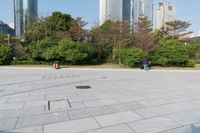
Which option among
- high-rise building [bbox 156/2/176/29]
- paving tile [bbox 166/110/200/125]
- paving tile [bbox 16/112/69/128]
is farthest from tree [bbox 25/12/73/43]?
high-rise building [bbox 156/2/176/29]

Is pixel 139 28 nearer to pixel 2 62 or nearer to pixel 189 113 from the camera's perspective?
pixel 2 62

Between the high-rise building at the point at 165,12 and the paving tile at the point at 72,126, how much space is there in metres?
67.4

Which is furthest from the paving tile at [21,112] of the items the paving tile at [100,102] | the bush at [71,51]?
the bush at [71,51]

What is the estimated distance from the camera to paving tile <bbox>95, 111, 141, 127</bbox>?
219 inches

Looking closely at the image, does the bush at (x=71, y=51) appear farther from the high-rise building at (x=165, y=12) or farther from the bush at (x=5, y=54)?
the high-rise building at (x=165, y=12)

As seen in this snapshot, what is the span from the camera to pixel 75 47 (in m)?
30.2

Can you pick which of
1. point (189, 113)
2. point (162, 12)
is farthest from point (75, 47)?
point (162, 12)

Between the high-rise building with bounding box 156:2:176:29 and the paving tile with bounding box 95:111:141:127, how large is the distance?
6651 cm

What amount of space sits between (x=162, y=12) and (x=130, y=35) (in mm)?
41946

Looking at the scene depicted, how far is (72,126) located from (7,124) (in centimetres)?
148

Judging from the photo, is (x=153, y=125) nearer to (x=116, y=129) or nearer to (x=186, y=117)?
(x=116, y=129)

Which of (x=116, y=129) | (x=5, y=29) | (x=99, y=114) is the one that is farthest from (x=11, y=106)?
(x=5, y=29)

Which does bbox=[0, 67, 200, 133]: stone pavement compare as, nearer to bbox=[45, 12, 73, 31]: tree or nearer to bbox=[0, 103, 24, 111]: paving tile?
bbox=[0, 103, 24, 111]: paving tile

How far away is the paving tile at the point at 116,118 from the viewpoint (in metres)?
5.56
